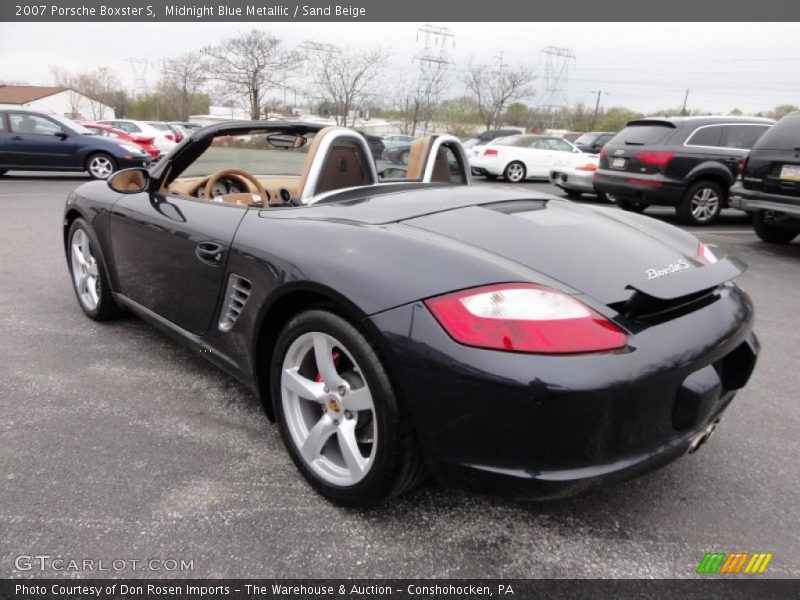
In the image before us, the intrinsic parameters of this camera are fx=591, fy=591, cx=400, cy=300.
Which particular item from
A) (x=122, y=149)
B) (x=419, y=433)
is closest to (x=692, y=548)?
(x=419, y=433)

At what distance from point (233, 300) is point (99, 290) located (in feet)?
5.82

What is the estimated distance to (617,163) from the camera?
9.00 m

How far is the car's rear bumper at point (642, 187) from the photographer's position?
8.42 meters

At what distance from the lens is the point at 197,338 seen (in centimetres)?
267

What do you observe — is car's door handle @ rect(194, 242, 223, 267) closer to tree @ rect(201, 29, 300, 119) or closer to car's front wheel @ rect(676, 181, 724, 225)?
car's front wheel @ rect(676, 181, 724, 225)

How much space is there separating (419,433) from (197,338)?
4.53ft

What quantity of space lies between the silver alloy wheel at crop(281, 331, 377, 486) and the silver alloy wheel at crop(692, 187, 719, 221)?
8.09 m

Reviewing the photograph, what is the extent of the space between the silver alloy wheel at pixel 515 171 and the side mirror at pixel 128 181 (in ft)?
Answer: 41.5

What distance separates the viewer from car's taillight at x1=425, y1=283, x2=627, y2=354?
158 centimetres

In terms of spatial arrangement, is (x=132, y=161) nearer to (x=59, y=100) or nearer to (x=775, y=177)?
(x=775, y=177)

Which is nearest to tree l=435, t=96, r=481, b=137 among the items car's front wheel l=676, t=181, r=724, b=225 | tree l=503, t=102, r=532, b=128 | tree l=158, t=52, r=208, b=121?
tree l=503, t=102, r=532, b=128

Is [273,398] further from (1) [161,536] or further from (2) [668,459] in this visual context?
(2) [668,459]

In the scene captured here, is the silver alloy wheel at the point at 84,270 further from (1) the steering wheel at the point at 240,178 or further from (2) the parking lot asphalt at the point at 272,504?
(1) the steering wheel at the point at 240,178

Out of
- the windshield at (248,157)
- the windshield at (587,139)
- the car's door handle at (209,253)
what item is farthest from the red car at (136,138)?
Result: the car's door handle at (209,253)
